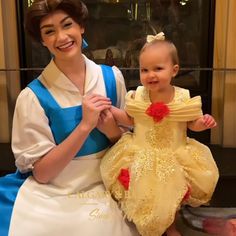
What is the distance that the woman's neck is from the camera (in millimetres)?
1252

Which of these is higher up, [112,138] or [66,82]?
[66,82]

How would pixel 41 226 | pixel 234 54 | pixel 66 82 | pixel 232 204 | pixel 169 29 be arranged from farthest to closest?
pixel 169 29 → pixel 234 54 → pixel 232 204 → pixel 66 82 → pixel 41 226

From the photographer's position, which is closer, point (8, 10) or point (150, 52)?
point (150, 52)

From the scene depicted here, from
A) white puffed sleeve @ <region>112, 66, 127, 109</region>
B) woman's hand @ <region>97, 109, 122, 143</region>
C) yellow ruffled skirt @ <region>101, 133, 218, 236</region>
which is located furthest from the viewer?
white puffed sleeve @ <region>112, 66, 127, 109</region>

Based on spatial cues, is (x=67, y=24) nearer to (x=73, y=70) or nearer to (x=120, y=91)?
(x=73, y=70)

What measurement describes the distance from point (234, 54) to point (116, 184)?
1395mm

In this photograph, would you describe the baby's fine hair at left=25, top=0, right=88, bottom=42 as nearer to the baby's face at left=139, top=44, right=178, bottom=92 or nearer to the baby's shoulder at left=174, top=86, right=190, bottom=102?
the baby's face at left=139, top=44, right=178, bottom=92

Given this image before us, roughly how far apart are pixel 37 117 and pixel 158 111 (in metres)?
0.34

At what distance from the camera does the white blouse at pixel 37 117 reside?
1.18m

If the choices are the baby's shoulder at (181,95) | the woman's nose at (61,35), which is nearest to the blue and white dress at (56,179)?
the woman's nose at (61,35)

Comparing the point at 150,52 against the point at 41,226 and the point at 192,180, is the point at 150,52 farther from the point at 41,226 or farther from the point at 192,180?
the point at 41,226

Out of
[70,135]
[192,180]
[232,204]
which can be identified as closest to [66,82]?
[70,135]

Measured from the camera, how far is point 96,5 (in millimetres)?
2494

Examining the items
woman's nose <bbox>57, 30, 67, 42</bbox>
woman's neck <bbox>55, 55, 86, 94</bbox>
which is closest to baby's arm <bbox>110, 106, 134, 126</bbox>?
woman's neck <bbox>55, 55, 86, 94</bbox>
